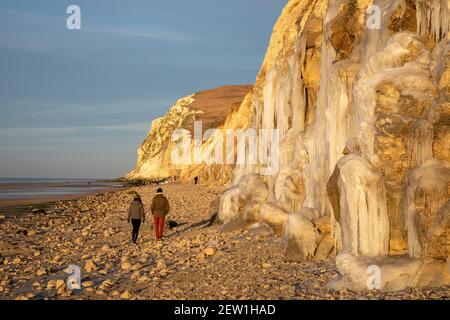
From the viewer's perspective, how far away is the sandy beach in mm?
8141

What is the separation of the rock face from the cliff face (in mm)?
79003

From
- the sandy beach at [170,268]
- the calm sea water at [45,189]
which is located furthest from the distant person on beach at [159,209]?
the calm sea water at [45,189]

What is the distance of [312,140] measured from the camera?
12.9 m

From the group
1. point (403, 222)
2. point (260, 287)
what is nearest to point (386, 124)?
point (403, 222)

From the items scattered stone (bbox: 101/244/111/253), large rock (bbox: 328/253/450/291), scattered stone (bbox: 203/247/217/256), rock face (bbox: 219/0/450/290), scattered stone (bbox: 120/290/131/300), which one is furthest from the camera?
scattered stone (bbox: 101/244/111/253)

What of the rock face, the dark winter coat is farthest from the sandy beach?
the dark winter coat

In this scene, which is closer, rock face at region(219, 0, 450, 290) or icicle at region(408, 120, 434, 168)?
rock face at region(219, 0, 450, 290)

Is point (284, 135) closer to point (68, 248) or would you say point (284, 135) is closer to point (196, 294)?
point (68, 248)

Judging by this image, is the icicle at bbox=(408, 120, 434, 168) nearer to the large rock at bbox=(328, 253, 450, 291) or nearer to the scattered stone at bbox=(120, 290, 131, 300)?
the large rock at bbox=(328, 253, 450, 291)

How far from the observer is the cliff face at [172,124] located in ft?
325

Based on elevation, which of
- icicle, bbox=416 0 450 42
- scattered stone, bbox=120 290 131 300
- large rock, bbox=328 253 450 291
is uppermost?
icicle, bbox=416 0 450 42

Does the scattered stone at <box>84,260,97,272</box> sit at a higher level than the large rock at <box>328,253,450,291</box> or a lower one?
lower

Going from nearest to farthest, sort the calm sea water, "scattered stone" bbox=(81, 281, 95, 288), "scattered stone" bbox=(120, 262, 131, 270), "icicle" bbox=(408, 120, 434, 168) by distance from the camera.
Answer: "icicle" bbox=(408, 120, 434, 168) < "scattered stone" bbox=(81, 281, 95, 288) < "scattered stone" bbox=(120, 262, 131, 270) < the calm sea water

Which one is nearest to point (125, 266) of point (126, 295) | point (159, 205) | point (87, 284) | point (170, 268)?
point (170, 268)
